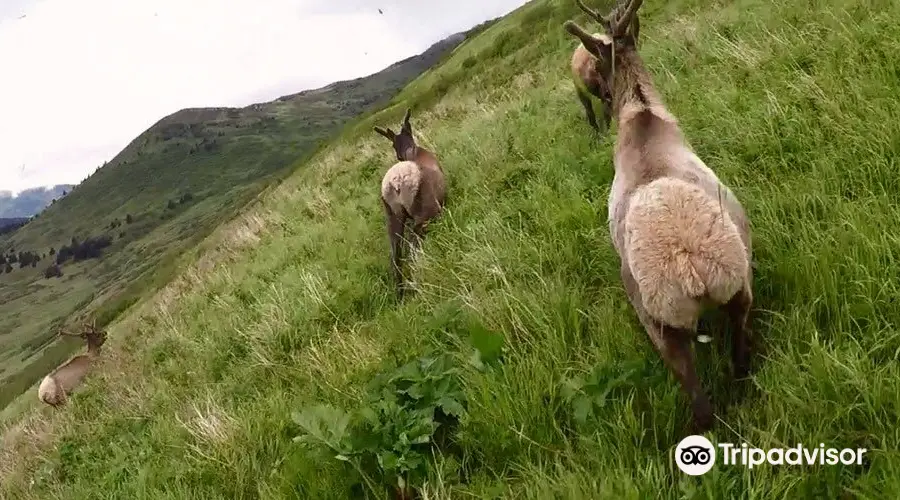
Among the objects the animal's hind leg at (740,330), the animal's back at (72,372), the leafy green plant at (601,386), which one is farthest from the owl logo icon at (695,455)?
the animal's back at (72,372)

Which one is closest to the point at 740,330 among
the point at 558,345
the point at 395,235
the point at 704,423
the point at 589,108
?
the point at 704,423

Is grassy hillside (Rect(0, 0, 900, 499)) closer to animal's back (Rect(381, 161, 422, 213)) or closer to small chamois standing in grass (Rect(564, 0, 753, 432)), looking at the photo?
small chamois standing in grass (Rect(564, 0, 753, 432))

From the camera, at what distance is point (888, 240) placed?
3.23m

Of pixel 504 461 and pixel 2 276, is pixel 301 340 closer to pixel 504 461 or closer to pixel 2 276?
pixel 504 461

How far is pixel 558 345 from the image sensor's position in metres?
3.74

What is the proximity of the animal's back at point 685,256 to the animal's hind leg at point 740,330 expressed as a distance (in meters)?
0.09

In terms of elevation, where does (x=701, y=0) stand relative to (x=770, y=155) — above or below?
above

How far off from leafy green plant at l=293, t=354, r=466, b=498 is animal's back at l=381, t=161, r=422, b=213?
4322 mm

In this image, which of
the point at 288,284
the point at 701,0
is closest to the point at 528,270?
the point at 288,284

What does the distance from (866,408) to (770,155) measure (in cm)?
281

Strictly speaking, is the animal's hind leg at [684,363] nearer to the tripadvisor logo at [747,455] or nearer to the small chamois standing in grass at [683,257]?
the small chamois standing in grass at [683,257]

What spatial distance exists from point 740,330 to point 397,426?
1844mm

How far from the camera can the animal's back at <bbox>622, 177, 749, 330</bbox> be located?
2.84 metres

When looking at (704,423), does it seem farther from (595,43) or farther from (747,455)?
(595,43)
